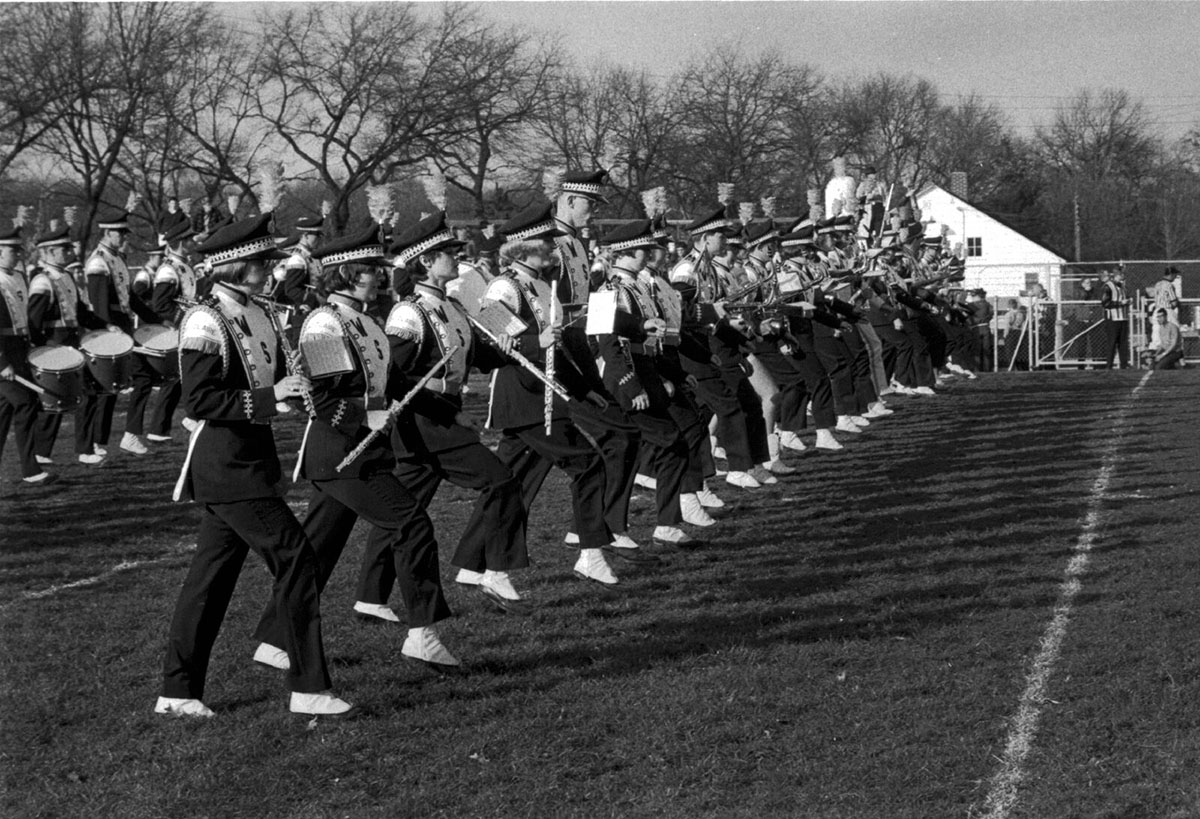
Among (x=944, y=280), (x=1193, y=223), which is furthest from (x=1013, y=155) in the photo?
(x=944, y=280)

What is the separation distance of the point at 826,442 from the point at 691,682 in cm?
901

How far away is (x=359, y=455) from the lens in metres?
6.81

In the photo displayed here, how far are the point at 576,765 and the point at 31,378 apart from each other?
8.43m

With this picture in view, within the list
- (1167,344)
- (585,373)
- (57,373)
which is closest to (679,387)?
(585,373)

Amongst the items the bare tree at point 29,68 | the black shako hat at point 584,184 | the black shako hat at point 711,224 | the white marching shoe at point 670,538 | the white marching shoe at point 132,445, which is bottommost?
the white marching shoe at point 670,538

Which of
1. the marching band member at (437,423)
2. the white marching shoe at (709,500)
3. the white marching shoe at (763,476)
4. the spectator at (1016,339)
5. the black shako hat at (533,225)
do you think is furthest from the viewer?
the spectator at (1016,339)

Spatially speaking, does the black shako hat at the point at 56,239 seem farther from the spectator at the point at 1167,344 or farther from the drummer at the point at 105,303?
the spectator at the point at 1167,344

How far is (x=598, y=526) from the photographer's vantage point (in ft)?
29.3

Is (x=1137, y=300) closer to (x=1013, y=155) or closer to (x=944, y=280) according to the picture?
(x=944, y=280)

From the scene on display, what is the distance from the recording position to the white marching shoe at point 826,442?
1545 cm

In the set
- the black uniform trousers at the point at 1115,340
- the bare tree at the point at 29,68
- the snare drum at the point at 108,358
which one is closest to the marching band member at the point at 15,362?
the snare drum at the point at 108,358

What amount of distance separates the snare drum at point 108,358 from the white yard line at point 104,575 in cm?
399

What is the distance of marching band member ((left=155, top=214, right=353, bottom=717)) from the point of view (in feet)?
20.2

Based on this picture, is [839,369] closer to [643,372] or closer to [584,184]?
[643,372]
